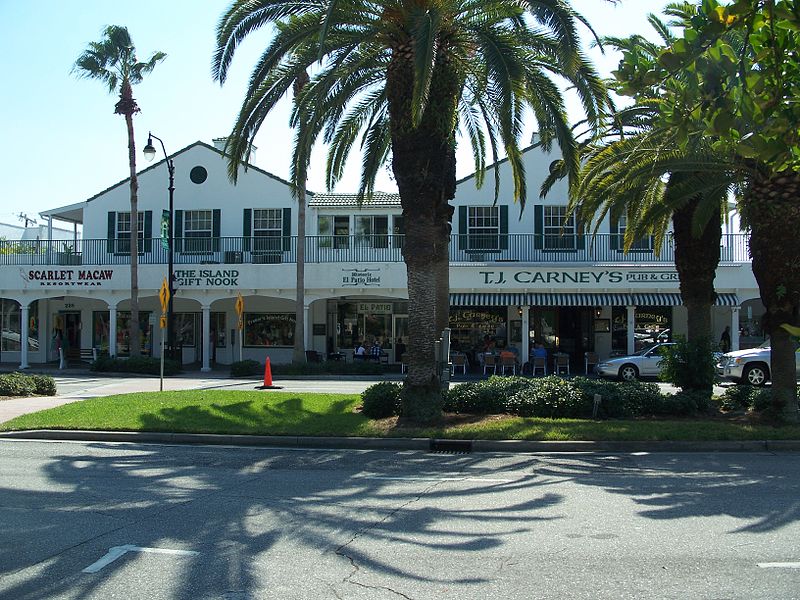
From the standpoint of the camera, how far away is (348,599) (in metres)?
4.87

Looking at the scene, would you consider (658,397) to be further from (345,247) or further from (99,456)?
(345,247)

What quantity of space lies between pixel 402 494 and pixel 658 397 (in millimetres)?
7766

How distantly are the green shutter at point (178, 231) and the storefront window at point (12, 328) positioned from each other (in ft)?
28.2

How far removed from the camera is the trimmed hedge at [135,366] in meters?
27.3

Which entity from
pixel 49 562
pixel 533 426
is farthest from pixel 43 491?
pixel 533 426

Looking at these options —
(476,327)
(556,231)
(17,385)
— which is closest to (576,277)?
(556,231)

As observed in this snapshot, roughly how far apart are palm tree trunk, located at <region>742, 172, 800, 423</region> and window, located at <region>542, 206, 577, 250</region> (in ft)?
50.5

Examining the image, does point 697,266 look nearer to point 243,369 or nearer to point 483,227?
point 483,227

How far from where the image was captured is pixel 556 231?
29.5 meters

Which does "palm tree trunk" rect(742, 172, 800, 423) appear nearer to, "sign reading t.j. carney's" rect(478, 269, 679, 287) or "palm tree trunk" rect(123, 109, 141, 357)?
"sign reading t.j. carney's" rect(478, 269, 679, 287)

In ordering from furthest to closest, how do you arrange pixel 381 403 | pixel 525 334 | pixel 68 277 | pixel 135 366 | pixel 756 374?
pixel 68 277
pixel 525 334
pixel 135 366
pixel 756 374
pixel 381 403

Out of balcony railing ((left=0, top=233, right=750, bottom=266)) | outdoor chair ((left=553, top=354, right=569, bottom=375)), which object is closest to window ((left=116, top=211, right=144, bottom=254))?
balcony railing ((left=0, top=233, right=750, bottom=266))

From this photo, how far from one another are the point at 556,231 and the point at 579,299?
325cm

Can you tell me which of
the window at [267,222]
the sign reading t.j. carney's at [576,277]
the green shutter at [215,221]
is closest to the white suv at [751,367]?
the sign reading t.j. carney's at [576,277]
